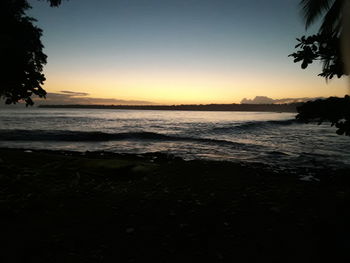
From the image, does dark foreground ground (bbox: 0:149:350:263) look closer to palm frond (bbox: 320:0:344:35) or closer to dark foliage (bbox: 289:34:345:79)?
dark foliage (bbox: 289:34:345:79)

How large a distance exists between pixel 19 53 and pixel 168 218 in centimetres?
802

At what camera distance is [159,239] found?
12.4ft

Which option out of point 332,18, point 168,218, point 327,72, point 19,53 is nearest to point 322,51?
point 327,72

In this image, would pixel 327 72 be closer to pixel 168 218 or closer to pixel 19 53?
pixel 168 218

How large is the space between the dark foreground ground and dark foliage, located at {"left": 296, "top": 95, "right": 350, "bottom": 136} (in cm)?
192

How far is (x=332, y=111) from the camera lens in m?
3.51

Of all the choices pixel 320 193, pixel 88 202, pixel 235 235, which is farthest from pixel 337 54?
pixel 88 202

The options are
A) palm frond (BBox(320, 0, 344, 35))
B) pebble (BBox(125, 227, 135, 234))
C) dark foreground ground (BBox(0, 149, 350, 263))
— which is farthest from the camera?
palm frond (BBox(320, 0, 344, 35))

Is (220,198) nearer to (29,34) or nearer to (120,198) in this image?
(120,198)

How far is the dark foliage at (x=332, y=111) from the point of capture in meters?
3.40

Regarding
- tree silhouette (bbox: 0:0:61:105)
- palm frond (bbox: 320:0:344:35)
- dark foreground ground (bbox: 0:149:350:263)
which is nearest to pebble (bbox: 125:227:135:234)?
dark foreground ground (bbox: 0:149:350:263)

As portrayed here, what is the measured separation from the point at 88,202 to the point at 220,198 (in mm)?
3394

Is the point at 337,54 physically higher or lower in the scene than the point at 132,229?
higher

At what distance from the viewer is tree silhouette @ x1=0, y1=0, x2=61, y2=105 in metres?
7.49
